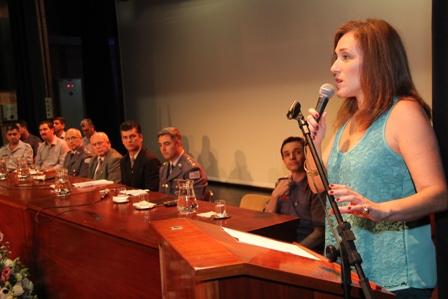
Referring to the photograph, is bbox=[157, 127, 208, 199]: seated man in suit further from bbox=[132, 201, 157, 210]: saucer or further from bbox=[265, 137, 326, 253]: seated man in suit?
bbox=[132, 201, 157, 210]: saucer

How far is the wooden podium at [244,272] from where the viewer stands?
0.94 meters

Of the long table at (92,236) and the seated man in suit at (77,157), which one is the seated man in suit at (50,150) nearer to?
the seated man in suit at (77,157)

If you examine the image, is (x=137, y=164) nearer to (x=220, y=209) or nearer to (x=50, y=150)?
(x=220, y=209)

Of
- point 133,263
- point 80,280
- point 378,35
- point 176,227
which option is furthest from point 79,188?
point 378,35

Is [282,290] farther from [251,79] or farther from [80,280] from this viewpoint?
[251,79]

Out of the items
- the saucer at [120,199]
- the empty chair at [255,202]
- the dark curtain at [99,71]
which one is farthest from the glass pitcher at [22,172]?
the dark curtain at [99,71]

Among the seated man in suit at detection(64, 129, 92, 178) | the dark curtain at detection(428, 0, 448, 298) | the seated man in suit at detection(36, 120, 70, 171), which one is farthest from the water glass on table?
the seated man in suit at detection(36, 120, 70, 171)

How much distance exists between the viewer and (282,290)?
3.32ft

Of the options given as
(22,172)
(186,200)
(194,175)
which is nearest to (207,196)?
(194,175)

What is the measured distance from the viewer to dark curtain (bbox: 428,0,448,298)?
5.62 feet

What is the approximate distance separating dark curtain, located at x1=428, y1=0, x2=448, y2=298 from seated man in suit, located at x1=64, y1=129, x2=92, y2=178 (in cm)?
456

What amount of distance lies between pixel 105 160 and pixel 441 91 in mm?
3757

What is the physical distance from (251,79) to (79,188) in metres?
3.91

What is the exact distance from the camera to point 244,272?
951mm
